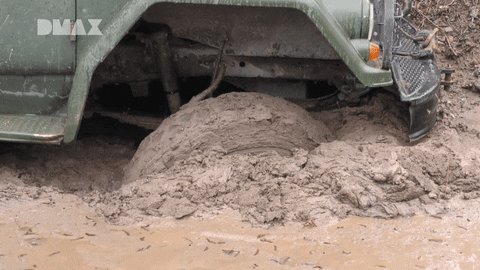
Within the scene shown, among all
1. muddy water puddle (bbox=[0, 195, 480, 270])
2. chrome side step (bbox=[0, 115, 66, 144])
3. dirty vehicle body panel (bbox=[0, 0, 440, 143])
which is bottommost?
muddy water puddle (bbox=[0, 195, 480, 270])

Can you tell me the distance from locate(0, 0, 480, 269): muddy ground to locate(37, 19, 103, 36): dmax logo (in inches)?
35.9

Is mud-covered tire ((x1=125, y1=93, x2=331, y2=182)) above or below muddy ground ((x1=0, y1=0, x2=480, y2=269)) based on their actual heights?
above

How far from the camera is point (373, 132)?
169 inches

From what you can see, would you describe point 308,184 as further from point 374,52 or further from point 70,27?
point 70,27

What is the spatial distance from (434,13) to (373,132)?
2689mm

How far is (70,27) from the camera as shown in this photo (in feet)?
13.1

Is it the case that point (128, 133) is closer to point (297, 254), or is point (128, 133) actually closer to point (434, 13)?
point (297, 254)

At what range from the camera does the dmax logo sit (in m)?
3.98

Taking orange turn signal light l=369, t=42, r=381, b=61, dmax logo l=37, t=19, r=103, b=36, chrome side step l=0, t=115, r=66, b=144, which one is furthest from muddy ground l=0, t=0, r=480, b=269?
dmax logo l=37, t=19, r=103, b=36

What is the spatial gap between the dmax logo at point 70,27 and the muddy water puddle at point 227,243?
104cm

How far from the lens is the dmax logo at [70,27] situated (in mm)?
3982

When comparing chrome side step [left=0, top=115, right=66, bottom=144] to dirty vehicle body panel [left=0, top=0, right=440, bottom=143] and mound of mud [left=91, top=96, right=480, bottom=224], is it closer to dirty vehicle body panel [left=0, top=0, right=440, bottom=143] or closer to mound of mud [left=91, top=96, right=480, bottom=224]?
dirty vehicle body panel [left=0, top=0, right=440, bottom=143]

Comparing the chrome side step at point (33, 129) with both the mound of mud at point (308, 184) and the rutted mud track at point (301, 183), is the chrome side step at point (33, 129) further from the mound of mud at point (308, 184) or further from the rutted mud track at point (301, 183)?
the mound of mud at point (308, 184)

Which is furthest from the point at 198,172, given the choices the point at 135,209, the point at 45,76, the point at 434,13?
the point at 434,13
